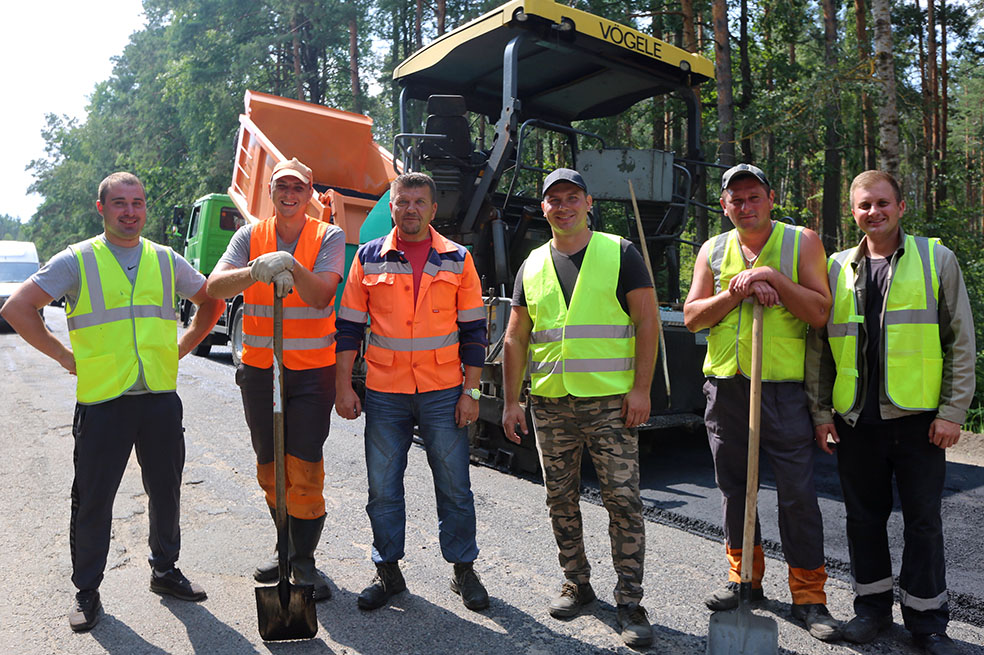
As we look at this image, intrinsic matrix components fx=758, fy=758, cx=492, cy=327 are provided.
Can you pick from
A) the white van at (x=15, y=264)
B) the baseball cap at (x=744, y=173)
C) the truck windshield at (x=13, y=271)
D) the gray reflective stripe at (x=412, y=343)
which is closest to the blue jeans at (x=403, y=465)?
the gray reflective stripe at (x=412, y=343)

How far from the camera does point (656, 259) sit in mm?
6039

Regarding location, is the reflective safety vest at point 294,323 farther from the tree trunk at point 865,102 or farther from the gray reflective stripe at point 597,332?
the tree trunk at point 865,102

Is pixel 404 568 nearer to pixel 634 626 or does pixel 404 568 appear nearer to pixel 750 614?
pixel 634 626

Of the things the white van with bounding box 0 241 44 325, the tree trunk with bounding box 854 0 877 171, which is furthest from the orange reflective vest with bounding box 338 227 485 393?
the white van with bounding box 0 241 44 325

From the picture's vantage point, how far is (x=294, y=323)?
3.33 m

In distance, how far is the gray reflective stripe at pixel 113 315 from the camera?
312 cm

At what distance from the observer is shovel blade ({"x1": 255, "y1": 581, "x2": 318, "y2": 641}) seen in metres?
2.83

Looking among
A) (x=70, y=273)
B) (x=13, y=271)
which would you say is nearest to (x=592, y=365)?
(x=70, y=273)

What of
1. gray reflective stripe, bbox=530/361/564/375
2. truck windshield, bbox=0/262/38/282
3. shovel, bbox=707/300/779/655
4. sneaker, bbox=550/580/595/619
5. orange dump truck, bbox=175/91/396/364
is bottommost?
sneaker, bbox=550/580/595/619

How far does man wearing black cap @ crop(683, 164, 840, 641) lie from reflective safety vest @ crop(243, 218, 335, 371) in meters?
1.63

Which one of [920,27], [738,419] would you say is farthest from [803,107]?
[920,27]

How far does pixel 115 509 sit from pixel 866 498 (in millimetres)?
4005

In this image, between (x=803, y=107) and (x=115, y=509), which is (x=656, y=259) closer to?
(x=115, y=509)

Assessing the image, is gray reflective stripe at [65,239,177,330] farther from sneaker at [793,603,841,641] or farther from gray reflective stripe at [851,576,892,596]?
gray reflective stripe at [851,576,892,596]
